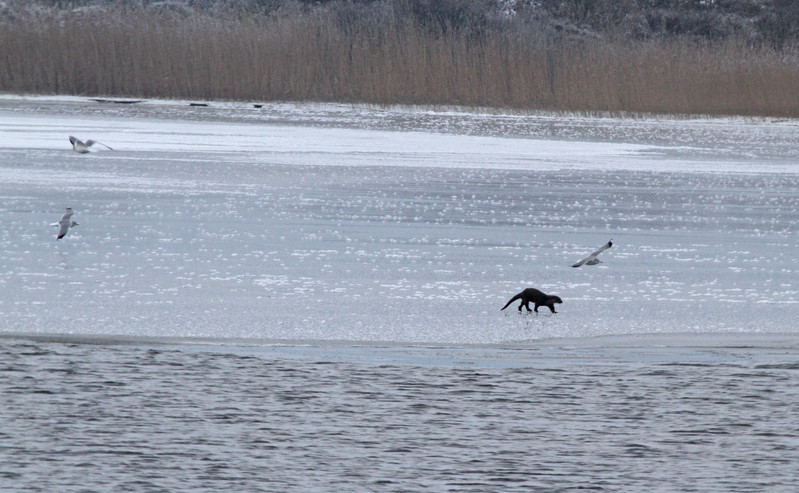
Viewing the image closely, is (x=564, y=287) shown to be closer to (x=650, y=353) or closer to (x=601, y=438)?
(x=650, y=353)

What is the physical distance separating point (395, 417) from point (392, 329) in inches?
47.6

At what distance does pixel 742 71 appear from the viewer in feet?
54.2

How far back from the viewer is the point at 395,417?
3.35 meters

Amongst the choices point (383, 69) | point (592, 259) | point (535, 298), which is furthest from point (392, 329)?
point (383, 69)

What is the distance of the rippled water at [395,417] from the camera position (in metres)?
2.86

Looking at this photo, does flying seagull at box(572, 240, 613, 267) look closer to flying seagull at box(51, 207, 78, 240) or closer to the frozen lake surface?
the frozen lake surface

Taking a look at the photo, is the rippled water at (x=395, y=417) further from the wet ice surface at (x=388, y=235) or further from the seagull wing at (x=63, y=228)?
the seagull wing at (x=63, y=228)

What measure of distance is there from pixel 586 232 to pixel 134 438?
14.6 ft

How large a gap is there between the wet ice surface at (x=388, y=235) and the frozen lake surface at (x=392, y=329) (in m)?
0.03

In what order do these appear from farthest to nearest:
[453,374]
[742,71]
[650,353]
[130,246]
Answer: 1. [742,71]
2. [130,246]
3. [650,353]
4. [453,374]

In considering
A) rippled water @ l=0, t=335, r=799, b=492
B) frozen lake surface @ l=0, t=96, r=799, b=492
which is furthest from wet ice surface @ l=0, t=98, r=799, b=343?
rippled water @ l=0, t=335, r=799, b=492

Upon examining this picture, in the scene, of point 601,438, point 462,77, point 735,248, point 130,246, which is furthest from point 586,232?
point 462,77

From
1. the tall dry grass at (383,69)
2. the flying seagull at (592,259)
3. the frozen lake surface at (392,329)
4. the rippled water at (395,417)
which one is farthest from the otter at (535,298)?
the tall dry grass at (383,69)

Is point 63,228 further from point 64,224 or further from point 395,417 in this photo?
point 395,417
